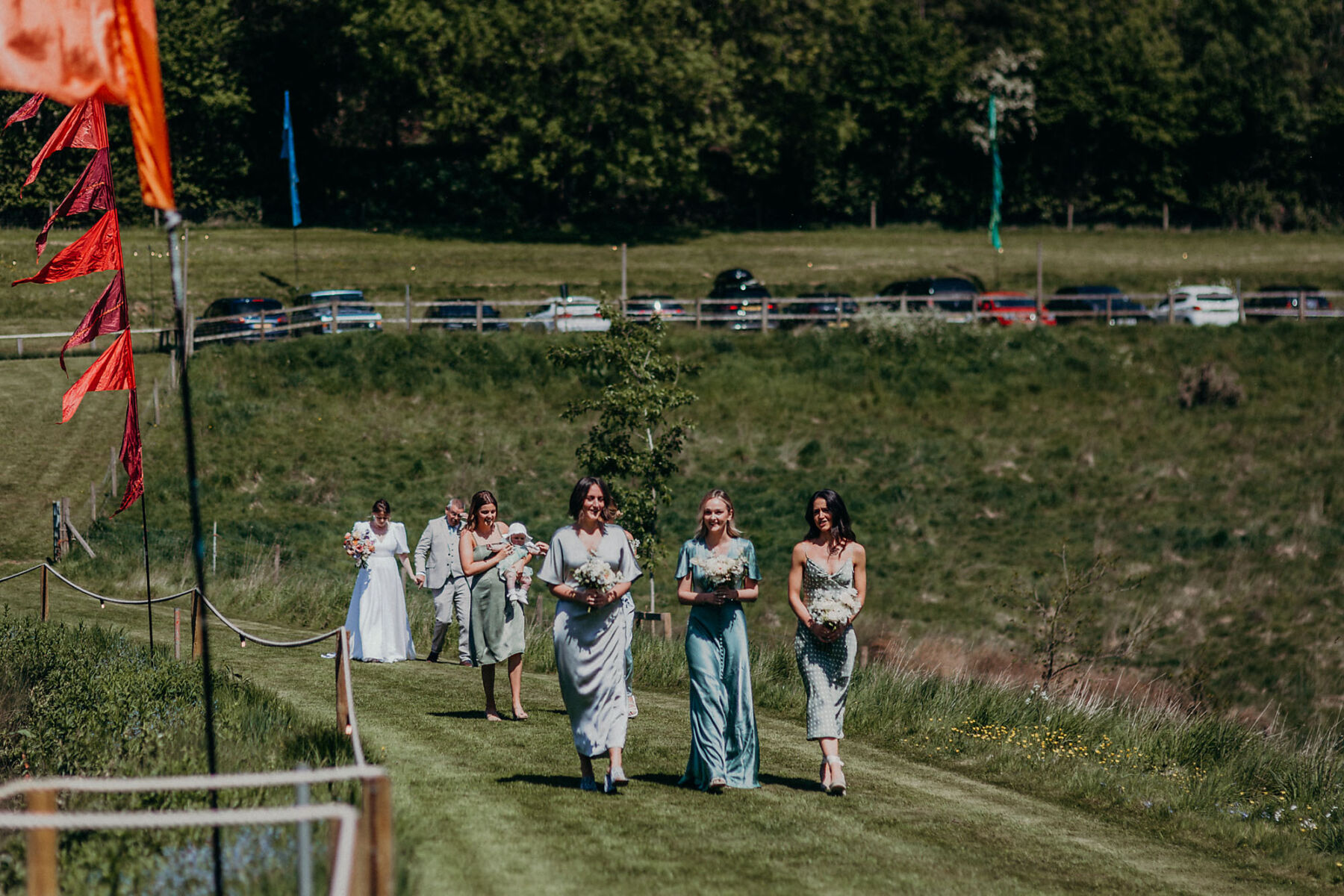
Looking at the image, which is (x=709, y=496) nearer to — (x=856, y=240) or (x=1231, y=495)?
(x=1231, y=495)

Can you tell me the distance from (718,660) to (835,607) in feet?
2.96

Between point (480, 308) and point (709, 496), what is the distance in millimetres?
34942

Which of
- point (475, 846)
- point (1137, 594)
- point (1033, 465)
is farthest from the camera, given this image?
point (1033, 465)

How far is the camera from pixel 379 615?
52.4ft

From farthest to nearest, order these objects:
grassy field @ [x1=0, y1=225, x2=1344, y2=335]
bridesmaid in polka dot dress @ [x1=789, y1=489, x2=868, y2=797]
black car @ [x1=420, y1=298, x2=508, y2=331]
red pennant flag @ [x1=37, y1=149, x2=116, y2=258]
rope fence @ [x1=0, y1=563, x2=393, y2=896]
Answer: grassy field @ [x1=0, y1=225, x2=1344, y2=335] < black car @ [x1=420, y1=298, x2=508, y2=331] < red pennant flag @ [x1=37, y1=149, x2=116, y2=258] < bridesmaid in polka dot dress @ [x1=789, y1=489, x2=868, y2=797] < rope fence @ [x1=0, y1=563, x2=393, y2=896]

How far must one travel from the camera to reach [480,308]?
4394cm

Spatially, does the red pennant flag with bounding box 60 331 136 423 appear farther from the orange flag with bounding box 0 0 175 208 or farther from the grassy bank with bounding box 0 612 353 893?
the orange flag with bounding box 0 0 175 208

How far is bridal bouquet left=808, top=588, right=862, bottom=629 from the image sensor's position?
977 centimetres

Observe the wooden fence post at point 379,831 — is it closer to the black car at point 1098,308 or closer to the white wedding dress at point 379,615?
the white wedding dress at point 379,615

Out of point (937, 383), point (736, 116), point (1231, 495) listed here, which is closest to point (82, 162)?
point (736, 116)

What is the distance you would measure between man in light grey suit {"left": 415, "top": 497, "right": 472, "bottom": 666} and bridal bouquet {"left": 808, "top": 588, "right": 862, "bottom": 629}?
6.64 m

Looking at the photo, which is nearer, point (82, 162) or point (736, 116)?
point (82, 162)

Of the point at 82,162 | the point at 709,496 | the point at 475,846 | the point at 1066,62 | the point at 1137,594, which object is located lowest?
the point at 1137,594

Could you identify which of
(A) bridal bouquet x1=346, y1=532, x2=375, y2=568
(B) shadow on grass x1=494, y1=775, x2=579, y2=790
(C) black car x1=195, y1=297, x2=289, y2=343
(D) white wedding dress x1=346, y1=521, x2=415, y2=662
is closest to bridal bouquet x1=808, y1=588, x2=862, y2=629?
(B) shadow on grass x1=494, y1=775, x2=579, y2=790
